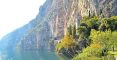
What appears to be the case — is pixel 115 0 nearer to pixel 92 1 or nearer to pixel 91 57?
pixel 92 1

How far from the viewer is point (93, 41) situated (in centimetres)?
7169

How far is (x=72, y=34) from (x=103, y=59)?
48566mm

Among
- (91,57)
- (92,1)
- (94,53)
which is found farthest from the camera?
(92,1)

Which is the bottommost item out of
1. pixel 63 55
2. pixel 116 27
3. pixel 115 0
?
pixel 63 55

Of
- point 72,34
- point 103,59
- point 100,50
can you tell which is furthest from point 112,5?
point 103,59

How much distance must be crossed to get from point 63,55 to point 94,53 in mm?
44360

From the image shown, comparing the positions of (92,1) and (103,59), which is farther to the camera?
(92,1)

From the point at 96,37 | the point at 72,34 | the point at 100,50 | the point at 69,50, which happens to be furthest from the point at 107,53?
the point at 72,34

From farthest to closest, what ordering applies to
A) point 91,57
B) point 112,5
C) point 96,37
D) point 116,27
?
point 112,5 → point 116,27 → point 96,37 → point 91,57

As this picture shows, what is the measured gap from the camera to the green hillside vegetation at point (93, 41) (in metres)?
61.7

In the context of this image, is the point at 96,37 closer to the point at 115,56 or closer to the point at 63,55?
the point at 115,56

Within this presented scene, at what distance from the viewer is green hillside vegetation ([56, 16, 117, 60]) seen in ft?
202

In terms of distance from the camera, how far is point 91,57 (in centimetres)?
5872

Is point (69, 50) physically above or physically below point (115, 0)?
below
